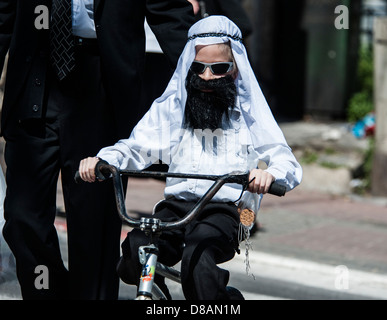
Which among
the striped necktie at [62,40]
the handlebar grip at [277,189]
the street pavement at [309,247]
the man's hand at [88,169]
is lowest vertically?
the street pavement at [309,247]

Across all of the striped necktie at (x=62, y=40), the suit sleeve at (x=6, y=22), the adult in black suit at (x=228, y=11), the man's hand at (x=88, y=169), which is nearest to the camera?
the man's hand at (x=88, y=169)

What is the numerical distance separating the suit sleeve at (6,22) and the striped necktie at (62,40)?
238mm

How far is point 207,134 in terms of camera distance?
12.1 ft

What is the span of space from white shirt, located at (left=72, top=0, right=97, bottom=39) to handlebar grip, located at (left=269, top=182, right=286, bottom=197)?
133 centimetres

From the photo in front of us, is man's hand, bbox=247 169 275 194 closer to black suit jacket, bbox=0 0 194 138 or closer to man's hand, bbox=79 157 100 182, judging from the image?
man's hand, bbox=79 157 100 182

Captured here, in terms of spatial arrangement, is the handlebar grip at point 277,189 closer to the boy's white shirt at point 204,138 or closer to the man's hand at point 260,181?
the man's hand at point 260,181

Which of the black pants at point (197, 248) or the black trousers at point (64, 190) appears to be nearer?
the black pants at point (197, 248)

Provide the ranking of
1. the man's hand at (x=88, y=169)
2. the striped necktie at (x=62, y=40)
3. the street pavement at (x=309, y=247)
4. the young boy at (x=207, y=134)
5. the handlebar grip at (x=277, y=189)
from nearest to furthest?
the handlebar grip at (x=277, y=189) → the man's hand at (x=88, y=169) → the young boy at (x=207, y=134) → the striped necktie at (x=62, y=40) → the street pavement at (x=309, y=247)

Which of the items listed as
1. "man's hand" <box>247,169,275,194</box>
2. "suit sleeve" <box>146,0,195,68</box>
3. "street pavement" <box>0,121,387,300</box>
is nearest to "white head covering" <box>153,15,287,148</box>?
"suit sleeve" <box>146,0,195,68</box>

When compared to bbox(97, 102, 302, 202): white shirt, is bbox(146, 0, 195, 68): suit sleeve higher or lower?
higher

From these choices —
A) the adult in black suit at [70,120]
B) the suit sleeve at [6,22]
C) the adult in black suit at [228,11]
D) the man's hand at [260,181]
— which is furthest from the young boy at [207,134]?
the adult in black suit at [228,11]

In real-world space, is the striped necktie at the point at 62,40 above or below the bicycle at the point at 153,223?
above

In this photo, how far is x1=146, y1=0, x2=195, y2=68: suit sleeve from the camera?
403 cm

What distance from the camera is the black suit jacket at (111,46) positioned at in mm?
3973
